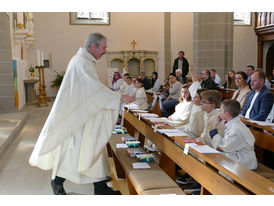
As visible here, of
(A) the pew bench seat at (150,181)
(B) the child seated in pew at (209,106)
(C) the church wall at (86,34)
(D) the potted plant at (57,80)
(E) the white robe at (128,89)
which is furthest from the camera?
(C) the church wall at (86,34)

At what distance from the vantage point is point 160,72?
17.3 metres

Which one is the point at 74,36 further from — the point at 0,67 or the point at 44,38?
the point at 0,67

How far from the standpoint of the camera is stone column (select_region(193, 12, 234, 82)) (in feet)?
32.0

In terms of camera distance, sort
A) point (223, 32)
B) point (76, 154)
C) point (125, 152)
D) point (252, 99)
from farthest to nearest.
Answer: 1. point (223, 32)
2. point (252, 99)
3. point (125, 152)
4. point (76, 154)

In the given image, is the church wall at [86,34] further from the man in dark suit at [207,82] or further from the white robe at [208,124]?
the white robe at [208,124]

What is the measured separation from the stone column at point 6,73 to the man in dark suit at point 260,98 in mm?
6862

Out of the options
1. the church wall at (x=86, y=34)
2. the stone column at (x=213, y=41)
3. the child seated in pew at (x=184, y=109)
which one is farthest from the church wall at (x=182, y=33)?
the child seated in pew at (x=184, y=109)

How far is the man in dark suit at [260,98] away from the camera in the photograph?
14.8ft

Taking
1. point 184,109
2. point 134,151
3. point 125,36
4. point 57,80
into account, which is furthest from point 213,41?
point 57,80

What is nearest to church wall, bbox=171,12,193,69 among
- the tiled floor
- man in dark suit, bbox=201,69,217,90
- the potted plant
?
the potted plant

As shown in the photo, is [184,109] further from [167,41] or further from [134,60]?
[167,41]
